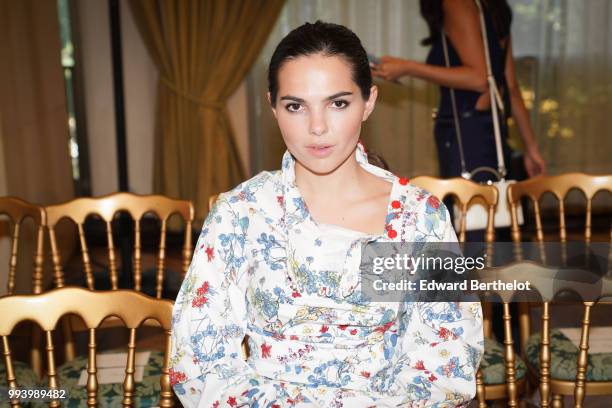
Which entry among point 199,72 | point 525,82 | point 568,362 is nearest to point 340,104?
point 568,362

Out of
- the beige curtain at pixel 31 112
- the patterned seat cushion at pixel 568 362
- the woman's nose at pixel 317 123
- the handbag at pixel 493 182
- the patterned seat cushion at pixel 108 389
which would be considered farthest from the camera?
the beige curtain at pixel 31 112

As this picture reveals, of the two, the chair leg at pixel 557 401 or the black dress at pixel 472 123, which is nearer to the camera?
the chair leg at pixel 557 401

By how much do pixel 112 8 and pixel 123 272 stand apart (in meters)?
1.55

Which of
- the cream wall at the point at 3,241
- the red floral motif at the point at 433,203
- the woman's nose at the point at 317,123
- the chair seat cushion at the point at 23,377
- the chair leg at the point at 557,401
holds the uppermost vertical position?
the woman's nose at the point at 317,123

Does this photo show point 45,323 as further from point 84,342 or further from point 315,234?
point 84,342

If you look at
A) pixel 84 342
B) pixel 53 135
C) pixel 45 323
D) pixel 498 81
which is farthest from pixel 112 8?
pixel 45 323

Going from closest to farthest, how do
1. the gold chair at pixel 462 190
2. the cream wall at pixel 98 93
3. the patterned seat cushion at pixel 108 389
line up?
the patterned seat cushion at pixel 108 389, the gold chair at pixel 462 190, the cream wall at pixel 98 93

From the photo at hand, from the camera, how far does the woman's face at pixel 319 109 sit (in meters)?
1.36

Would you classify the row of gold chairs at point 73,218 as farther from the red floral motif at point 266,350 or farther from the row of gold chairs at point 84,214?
the red floral motif at point 266,350

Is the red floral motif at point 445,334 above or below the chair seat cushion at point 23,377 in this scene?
above

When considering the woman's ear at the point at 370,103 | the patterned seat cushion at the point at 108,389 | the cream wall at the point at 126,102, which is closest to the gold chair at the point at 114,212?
the patterned seat cushion at the point at 108,389

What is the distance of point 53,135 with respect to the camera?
4.36 metres

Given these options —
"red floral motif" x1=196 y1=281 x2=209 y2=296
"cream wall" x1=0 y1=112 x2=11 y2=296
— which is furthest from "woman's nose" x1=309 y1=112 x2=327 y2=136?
"cream wall" x1=0 y1=112 x2=11 y2=296

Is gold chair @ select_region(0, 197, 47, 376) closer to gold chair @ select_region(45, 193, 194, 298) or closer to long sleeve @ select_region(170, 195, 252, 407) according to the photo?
gold chair @ select_region(45, 193, 194, 298)
